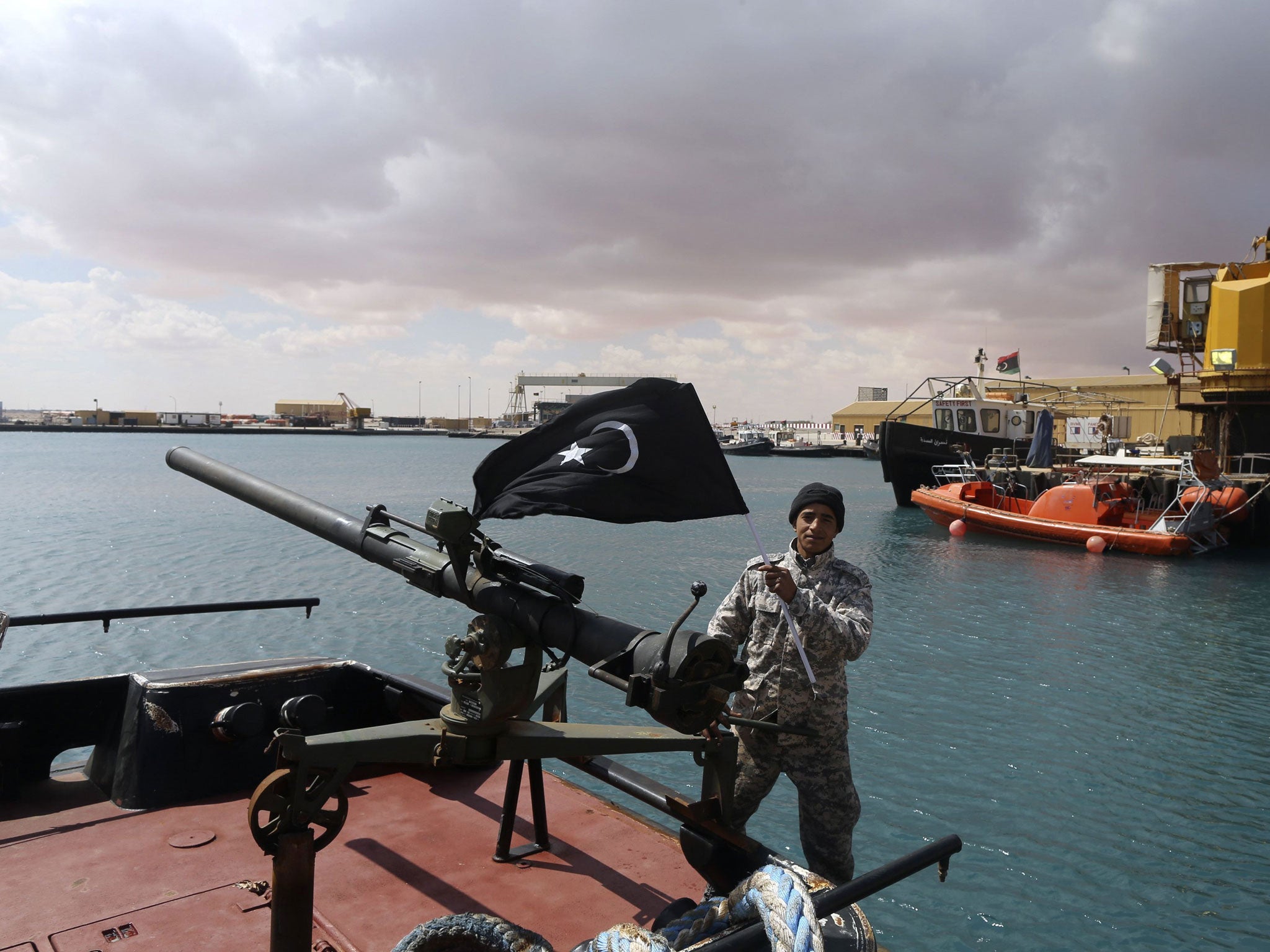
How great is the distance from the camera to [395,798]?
4.73m

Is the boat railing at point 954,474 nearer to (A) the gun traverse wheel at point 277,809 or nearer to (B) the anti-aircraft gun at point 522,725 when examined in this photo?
(B) the anti-aircraft gun at point 522,725

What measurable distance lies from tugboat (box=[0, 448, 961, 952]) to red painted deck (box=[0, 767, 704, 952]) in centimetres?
1

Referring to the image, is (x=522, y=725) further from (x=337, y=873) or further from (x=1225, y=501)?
(x=1225, y=501)

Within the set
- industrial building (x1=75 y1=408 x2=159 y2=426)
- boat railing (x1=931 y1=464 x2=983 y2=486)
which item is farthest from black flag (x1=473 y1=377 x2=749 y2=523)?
industrial building (x1=75 y1=408 x2=159 y2=426)

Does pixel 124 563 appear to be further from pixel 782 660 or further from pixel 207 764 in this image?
pixel 782 660

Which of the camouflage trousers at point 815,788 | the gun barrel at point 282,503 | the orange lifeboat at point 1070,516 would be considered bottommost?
the orange lifeboat at point 1070,516

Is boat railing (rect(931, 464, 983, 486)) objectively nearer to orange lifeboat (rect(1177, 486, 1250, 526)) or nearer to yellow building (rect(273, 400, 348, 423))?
orange lifeboat (rect(1177, 486, 1250, 526))

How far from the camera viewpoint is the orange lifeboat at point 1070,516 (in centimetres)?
2383

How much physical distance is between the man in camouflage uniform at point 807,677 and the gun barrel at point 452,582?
65 cm

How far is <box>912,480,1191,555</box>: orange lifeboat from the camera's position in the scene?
78.2ft

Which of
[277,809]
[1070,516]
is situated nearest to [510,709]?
[277,809]

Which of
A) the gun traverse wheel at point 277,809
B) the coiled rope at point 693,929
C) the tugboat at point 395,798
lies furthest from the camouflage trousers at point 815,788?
the gun traverse wheel at point 277,809

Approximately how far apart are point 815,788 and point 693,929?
1.53 m

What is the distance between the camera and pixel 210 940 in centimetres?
326
